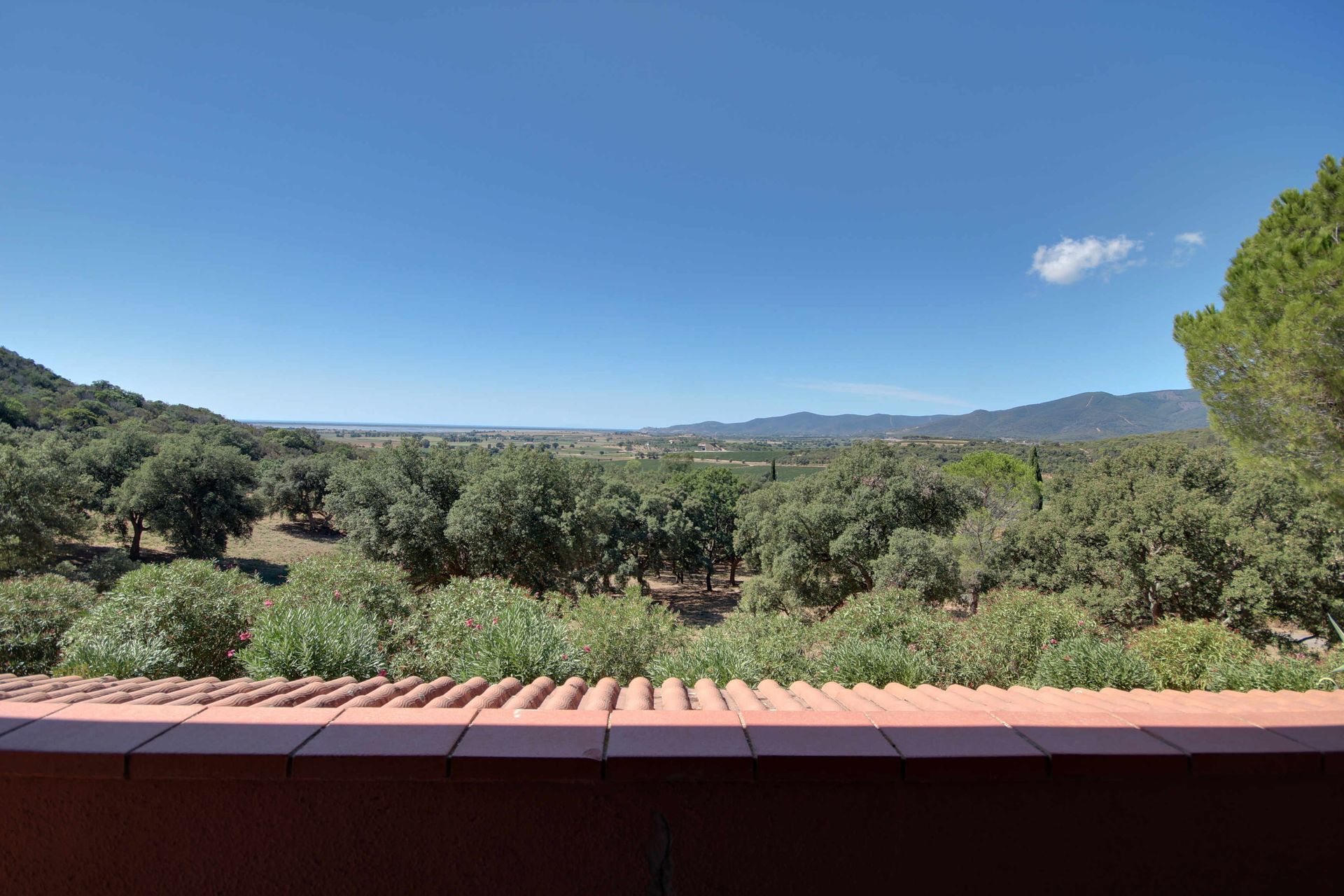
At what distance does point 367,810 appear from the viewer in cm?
134

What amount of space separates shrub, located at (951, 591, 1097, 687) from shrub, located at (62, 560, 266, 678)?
681 centimetres

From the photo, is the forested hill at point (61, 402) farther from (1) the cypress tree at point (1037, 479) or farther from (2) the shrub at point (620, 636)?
(1) the cypress tree at point (1037, 479)

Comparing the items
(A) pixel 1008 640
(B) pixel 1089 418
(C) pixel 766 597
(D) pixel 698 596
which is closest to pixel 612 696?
(A) pixel 1008 640

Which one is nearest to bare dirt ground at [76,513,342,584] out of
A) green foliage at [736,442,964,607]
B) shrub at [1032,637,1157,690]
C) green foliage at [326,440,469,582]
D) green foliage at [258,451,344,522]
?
green foliage at [258,451,344,522]

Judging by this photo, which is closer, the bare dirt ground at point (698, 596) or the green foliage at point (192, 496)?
the green foliage at point (192, 496)

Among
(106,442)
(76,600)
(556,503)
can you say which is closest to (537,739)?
(76,600)

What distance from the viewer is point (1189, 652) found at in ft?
16.2

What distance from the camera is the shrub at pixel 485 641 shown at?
3.18 m

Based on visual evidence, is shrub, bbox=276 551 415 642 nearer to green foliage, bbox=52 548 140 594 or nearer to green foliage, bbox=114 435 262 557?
green foliage, bbox=52 548 140 594

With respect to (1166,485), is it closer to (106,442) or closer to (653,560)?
(653,560)

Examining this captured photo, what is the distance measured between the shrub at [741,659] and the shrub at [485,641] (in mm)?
803

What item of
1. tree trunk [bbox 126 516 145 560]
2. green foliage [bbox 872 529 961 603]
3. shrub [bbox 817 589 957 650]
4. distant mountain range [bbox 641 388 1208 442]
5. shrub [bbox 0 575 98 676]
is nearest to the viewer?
shrub [bbox 0 575 98 676]

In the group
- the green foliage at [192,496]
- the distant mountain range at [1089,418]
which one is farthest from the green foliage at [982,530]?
the distant mountain range at [1089,418]

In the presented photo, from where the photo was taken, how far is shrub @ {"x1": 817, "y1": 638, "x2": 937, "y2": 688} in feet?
12.9
